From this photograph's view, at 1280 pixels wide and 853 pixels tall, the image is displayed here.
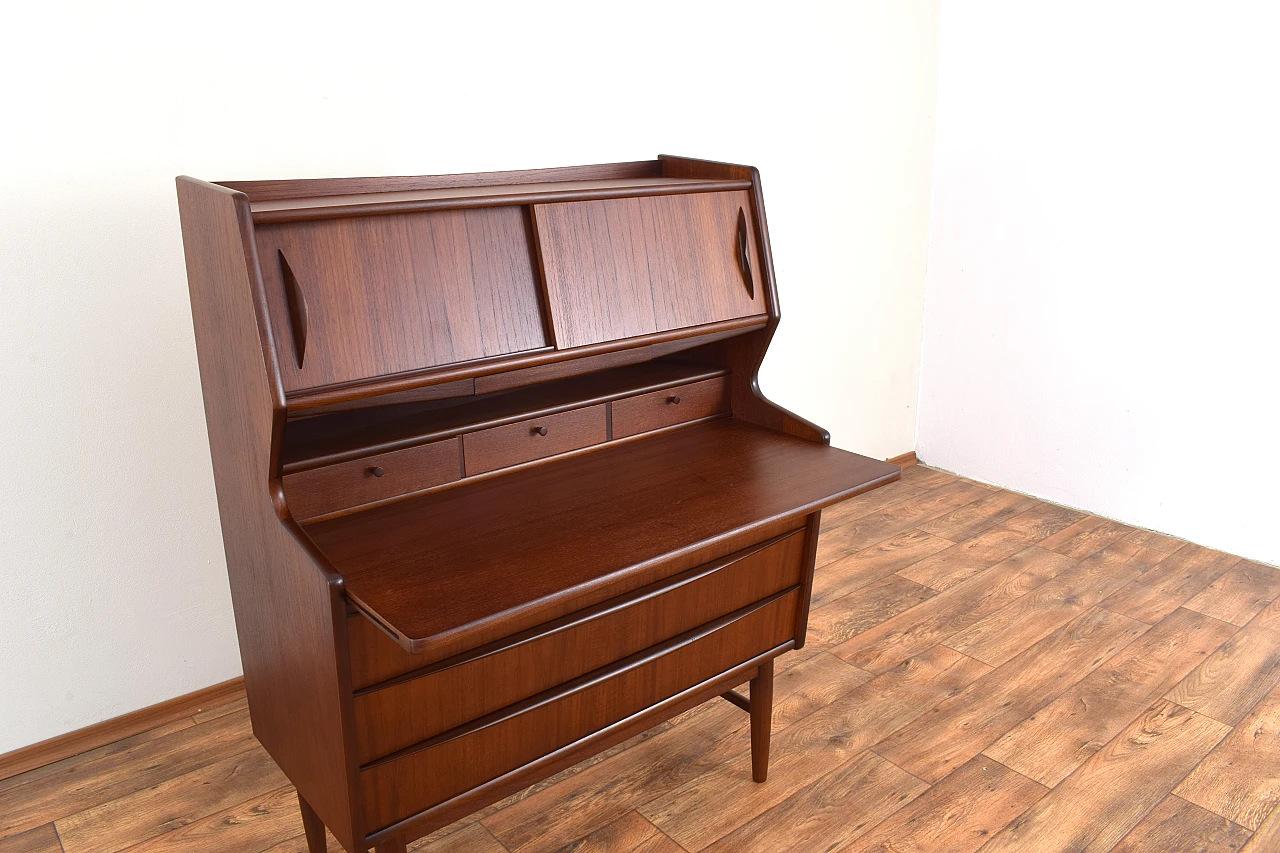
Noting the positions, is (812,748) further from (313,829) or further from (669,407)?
(313,829)

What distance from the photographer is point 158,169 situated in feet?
7.41

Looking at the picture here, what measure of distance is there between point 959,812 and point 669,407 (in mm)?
1116

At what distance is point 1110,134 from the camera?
3559 millimetres

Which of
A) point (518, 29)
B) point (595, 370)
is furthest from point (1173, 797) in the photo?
point (518, 29)

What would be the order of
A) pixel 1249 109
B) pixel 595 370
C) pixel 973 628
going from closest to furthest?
1. pixel 595 370
2. pixel 973 628
3. pixel 1249 109

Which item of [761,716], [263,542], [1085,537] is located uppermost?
[263,542]

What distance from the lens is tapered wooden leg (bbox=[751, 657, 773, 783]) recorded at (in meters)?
2.23

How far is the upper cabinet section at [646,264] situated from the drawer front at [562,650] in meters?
0.51

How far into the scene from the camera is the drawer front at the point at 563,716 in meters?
1.64

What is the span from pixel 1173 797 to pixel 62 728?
2.61 m

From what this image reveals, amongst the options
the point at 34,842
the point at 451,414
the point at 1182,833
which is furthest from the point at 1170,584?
the point at 34,842

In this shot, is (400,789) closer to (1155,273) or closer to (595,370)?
(595,370)

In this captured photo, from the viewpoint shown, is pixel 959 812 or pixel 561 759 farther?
pixel 959 812

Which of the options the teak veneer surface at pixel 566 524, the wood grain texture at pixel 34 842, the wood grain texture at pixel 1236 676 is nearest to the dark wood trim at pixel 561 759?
the teak veneer surface at pixel 566 524
